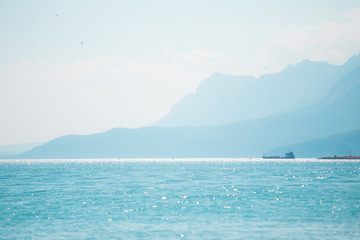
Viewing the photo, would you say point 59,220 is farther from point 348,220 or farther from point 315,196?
point 315,196

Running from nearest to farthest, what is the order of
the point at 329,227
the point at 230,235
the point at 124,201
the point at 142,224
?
the point at 230,235 → the point at 329,227 → the point at 142,224 → the point at 124,201

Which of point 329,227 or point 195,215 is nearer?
point 329,227

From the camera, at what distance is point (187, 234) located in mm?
45688

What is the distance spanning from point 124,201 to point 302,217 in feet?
105

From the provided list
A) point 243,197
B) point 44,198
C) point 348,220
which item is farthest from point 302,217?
point 44,198

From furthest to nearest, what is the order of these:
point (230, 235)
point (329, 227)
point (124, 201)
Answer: point (124, 201) < point (329, 227) < point (230, 235)

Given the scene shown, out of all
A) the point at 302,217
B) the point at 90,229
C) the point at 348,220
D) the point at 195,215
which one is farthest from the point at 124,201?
the point at 348,220

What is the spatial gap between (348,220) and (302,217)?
18.3 feet

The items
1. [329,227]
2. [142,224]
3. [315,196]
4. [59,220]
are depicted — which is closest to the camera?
[329,227]

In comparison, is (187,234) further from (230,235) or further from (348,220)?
(348,220)

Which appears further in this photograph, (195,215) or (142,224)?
(195,215)

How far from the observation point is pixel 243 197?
8125cm

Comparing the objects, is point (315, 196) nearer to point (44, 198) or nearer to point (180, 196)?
point (180, 196)

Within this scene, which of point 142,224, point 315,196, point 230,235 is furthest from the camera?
point 315,196
